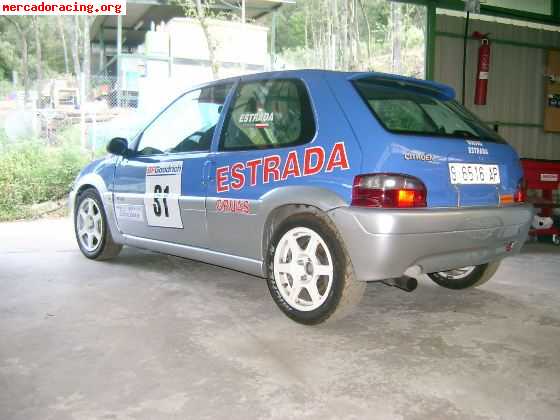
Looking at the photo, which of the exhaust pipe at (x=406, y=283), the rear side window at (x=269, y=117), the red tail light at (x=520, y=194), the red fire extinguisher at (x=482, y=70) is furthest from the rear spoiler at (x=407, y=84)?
the red fire extinguisher at (x=482, y=70)

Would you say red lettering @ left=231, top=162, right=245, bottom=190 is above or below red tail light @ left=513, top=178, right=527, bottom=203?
above

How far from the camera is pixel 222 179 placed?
3.79 m

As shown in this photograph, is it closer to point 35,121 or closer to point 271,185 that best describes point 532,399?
point 271,185

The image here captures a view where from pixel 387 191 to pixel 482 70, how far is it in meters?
5.81

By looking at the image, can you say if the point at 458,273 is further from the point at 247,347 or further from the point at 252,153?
the point at 247,347

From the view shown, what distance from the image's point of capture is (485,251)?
342cm

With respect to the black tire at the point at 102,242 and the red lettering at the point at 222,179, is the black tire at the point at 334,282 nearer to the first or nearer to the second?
the red lettering at the point at 222,179

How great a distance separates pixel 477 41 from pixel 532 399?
22.4 ft

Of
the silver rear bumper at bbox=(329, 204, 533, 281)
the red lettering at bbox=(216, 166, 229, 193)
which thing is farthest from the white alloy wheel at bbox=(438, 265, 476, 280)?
the red lettering at bbox=(216, 166, 229, 193)

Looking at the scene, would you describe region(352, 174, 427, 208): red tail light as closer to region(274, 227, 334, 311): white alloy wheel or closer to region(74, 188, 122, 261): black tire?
region(274, 227, 334, 311): white alloy wheel

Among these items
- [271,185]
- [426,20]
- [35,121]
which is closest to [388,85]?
[271,185]

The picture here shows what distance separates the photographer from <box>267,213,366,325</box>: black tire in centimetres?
319

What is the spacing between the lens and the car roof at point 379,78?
3.45 meters

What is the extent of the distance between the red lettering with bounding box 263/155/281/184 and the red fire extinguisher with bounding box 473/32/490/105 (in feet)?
18.2
